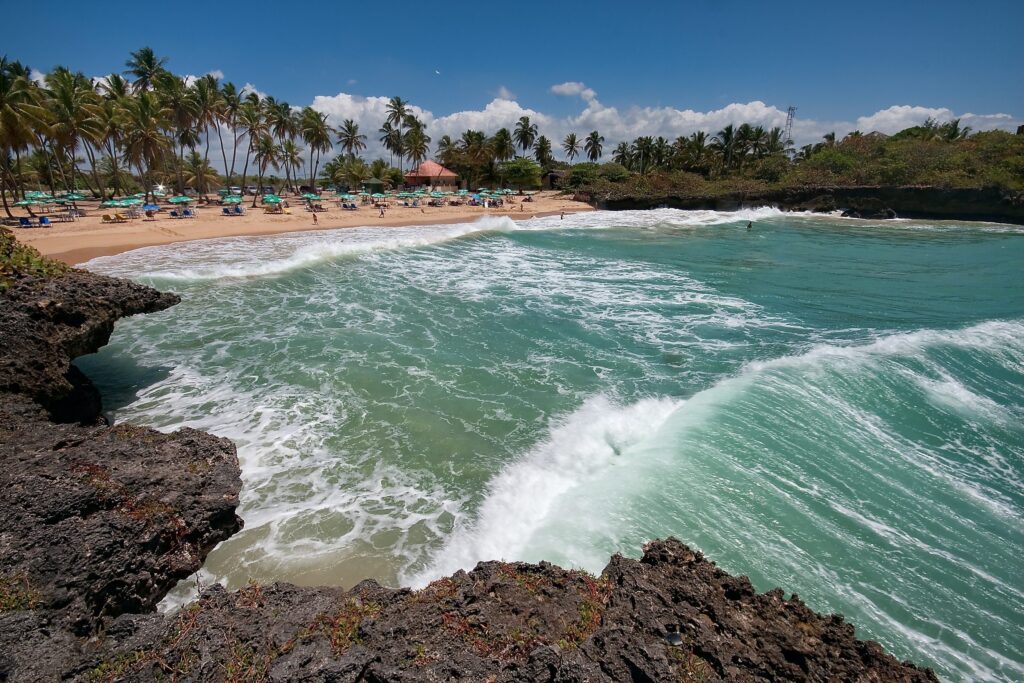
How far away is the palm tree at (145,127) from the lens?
40.9m

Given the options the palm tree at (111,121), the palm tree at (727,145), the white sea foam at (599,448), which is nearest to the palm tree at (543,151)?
the palm tree at (727,145)

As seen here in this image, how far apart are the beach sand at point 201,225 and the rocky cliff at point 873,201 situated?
64.4 feet

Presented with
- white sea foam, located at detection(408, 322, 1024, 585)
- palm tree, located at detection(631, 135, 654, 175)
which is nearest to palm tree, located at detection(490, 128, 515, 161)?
palm tree, located at detection(631, 135, 654, 175)

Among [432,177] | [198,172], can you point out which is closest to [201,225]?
[198,172]

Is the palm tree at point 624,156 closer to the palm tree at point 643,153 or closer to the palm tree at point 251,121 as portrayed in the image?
the palm tree at point 643,153

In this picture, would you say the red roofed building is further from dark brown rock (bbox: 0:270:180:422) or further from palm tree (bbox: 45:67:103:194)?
dark brown rock (bbox: 0:270:180:422)

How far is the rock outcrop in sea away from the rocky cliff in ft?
211

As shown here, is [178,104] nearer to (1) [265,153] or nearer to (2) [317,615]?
(1) [265,153]

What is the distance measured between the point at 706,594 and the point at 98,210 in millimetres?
54696

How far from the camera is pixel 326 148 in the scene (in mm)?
58688

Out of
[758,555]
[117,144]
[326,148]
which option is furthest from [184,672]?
[326,148]

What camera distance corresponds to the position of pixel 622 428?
30.2 ft

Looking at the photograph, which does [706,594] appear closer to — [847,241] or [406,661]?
[406,661]

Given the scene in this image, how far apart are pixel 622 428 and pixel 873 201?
67944 millimetres
